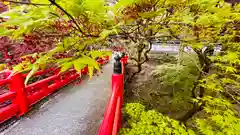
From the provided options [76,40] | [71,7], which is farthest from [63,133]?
[71,7]

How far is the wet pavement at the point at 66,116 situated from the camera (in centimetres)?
294

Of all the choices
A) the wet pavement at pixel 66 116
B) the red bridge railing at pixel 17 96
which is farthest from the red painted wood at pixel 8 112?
the wet pavement at pixel 66 116

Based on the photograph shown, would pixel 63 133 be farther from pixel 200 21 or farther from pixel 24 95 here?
pixel 200 21

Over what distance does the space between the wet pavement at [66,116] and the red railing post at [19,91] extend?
191 millimetres

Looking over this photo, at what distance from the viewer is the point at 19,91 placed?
3.37 meters

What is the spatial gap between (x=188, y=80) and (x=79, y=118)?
12.8 feet

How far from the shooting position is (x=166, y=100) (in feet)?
21.4

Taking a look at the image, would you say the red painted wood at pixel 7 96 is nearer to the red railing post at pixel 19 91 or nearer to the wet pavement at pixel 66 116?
the red railing post at pixel 19 91

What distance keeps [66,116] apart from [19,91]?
108 centimetres

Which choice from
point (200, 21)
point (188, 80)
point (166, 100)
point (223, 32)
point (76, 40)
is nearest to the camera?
point (76, 40)

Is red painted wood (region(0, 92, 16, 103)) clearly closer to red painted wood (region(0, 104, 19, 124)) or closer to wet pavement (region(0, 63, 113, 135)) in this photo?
red painted wood (region(0, 104, 19, 124))

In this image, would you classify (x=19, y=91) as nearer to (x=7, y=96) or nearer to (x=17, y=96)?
(x=17, y=96)

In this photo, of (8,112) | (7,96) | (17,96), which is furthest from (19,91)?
(8,112)

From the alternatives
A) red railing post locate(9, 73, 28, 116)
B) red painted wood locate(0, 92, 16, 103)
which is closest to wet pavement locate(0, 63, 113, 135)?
red railing post locate(9, 73, 28, 116)
